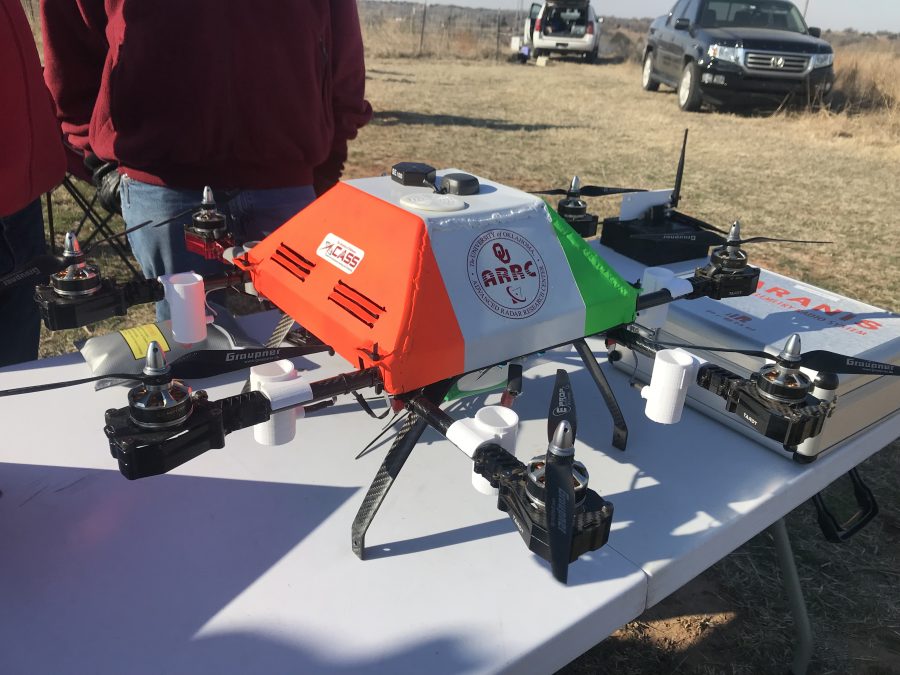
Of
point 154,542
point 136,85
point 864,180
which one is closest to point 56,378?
point 154,542

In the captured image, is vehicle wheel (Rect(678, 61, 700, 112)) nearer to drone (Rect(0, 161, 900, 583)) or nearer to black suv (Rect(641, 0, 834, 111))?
black suv (Rect(641, 0, 834, 111))

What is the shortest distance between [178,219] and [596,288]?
1.57 meters

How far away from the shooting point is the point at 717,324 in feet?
6.66

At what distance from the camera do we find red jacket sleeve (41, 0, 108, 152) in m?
2.38

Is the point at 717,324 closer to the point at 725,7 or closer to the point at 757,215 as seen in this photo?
the point at 757,215

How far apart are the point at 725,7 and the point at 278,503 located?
1272 centimetres

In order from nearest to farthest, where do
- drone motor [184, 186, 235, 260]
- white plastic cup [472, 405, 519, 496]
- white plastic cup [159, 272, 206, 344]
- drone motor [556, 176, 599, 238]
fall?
white plastic cup [472, 405, 519, 496], white plastic cup [159, 272, 206, 344], drone motor [184, 186, 235, 260], drone motor [556, 176, 599, 238]

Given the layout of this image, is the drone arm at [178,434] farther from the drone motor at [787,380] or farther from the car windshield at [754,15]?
the car windshield at [754,15]

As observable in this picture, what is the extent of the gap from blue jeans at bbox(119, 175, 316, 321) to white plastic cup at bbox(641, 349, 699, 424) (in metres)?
1.55

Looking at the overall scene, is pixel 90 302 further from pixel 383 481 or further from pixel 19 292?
pixel 19 292

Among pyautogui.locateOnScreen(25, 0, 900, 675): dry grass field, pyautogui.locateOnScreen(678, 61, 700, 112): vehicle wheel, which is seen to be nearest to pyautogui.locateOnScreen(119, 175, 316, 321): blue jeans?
pyautogui.locateOnScreen(25, 0, 900, 675): dry grass field

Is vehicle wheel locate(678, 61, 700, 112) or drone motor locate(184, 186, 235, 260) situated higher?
drone motor locate(184, 186, 235, 260)

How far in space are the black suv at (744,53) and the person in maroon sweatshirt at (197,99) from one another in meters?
9.89

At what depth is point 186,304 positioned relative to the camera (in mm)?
1646
